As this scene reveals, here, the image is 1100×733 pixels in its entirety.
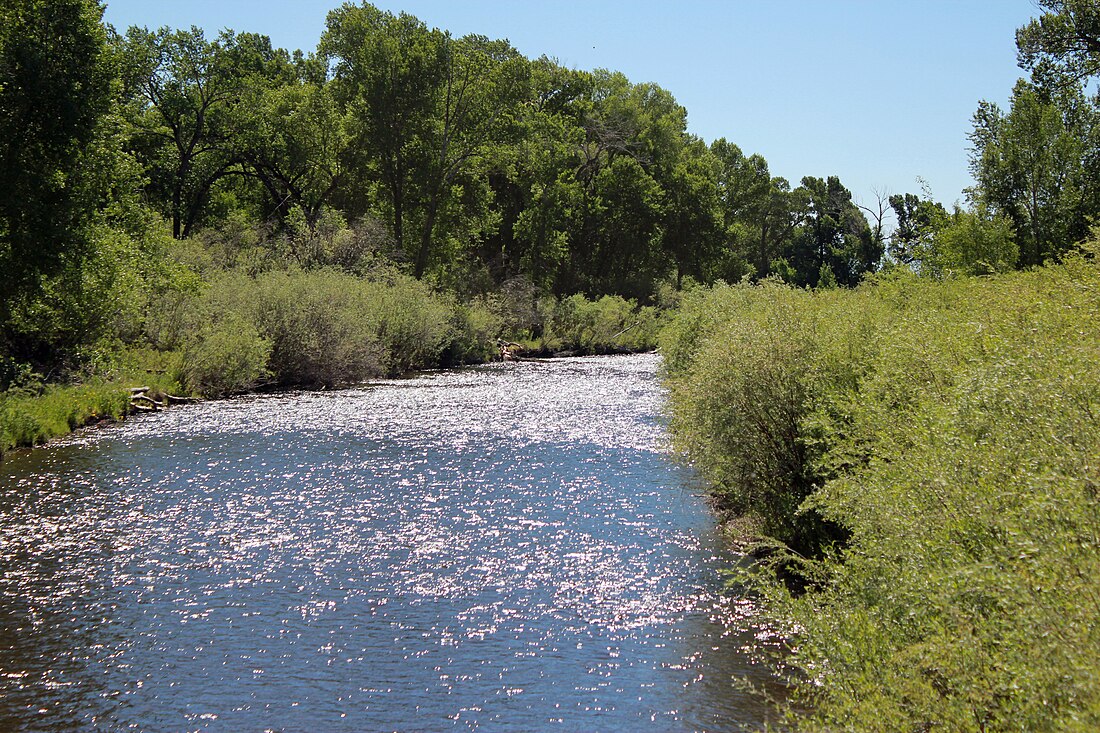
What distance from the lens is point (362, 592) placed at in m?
15.5

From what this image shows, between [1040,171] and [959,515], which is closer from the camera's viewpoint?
[959,515]

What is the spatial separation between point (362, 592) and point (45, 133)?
22.0 m

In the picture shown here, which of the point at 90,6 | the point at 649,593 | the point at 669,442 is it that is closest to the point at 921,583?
the point at 649,593

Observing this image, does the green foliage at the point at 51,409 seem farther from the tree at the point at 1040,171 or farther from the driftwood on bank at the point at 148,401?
the tree at the point at 1040,171

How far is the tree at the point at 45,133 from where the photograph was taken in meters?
29.3

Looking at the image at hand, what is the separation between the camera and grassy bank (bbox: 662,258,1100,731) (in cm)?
650

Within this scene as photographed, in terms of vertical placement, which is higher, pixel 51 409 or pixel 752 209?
pixel 752 209

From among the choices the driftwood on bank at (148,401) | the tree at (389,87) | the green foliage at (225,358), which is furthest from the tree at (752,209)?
the driftwood on bank at (148,401)

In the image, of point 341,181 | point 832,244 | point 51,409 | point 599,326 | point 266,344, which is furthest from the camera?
point 832,244

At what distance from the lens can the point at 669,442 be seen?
19719 mm

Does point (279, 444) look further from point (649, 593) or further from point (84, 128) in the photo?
point (649, 593)

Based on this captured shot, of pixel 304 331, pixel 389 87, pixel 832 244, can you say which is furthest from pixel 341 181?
pixel 832 244

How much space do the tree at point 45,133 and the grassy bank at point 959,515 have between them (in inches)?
930

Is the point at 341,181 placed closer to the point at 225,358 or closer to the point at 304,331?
the point at 304,331
